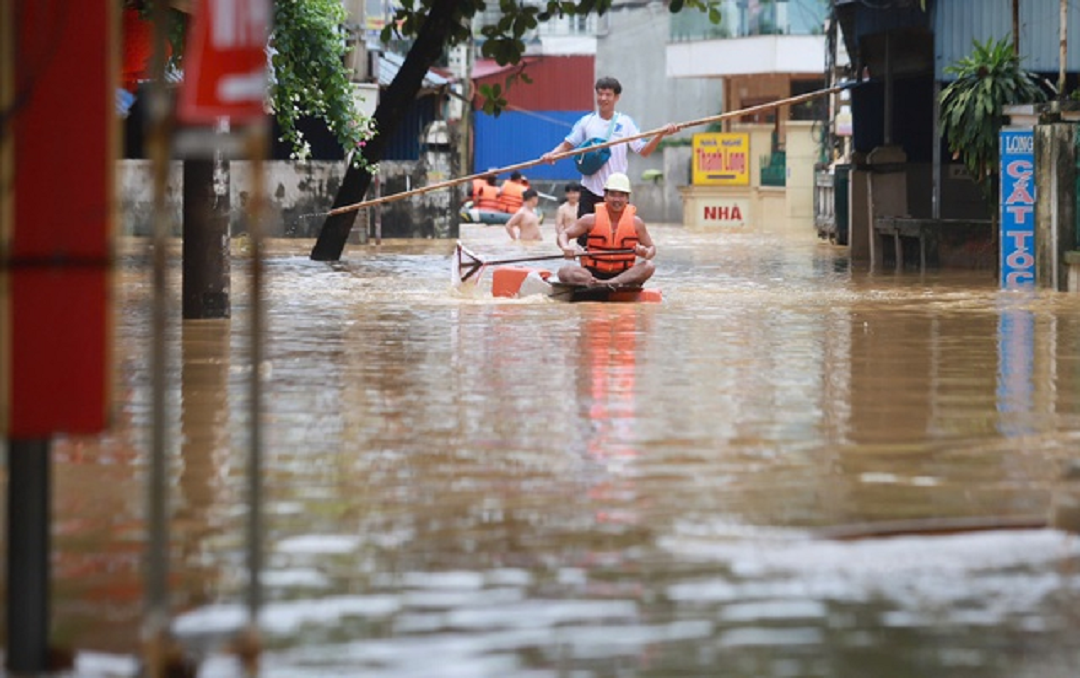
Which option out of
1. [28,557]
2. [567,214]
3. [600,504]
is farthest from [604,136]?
[28,557]

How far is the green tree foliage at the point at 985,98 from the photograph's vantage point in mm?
20234

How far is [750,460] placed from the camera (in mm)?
7656

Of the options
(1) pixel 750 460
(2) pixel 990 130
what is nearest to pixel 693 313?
(2) pixel 990 130

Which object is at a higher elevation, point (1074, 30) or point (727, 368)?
point (1074, 30)

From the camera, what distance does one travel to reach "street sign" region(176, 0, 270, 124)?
14.0ft

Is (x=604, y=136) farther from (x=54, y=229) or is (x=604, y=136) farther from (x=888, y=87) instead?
(x=54, y=229)

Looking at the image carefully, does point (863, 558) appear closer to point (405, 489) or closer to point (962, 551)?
point (962, 551)

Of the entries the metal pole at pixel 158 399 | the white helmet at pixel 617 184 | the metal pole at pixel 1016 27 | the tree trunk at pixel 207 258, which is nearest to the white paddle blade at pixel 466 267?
the white helmet at pixel 617 184

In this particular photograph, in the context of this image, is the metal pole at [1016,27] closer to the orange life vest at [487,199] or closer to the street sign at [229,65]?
the street sign at [229,65]

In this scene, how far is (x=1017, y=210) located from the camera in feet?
61.2

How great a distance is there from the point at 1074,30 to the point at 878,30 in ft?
14.6

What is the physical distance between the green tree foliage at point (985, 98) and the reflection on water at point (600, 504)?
707cm

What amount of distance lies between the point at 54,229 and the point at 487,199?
37719mm

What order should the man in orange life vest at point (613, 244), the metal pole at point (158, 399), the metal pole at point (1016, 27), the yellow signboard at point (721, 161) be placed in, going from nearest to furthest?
the metal pole at point (158, 399), the man in orange life vest at point (613, 244), the metal pole at point (1016, 27), the yellow signboard at point (721, 161)
